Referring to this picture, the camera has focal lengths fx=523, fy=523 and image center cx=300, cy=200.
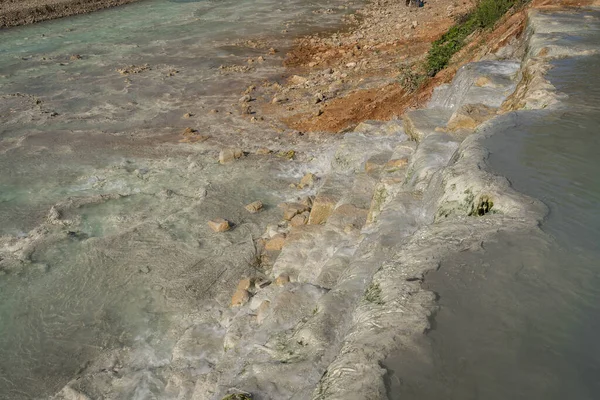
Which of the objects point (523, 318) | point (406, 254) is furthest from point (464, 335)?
point (406, 254)

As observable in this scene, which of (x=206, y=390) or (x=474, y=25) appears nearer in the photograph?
(x=206, y=390)

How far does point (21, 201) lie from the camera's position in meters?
8.55

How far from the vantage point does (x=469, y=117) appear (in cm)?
700

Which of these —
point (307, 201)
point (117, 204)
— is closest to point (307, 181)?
point (307, 201)

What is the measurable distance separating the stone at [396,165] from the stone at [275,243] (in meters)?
1.76

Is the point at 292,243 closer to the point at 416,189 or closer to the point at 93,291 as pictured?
the point at 416,189

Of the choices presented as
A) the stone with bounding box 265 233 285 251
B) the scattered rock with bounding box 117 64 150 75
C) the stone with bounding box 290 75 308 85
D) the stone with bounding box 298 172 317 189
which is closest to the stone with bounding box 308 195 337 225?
the stone with bounding box 265 233 285 251

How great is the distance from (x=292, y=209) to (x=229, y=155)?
7.72ft

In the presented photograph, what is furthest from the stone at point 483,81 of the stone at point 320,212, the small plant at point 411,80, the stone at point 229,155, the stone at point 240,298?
the stone at point 240,298

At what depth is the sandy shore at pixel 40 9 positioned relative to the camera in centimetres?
2177

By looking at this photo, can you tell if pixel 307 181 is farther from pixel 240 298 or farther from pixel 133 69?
pixel 133 69

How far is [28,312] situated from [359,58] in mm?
11651

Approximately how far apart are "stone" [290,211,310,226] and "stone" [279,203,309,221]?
0.09m

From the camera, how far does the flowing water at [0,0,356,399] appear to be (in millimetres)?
5938
